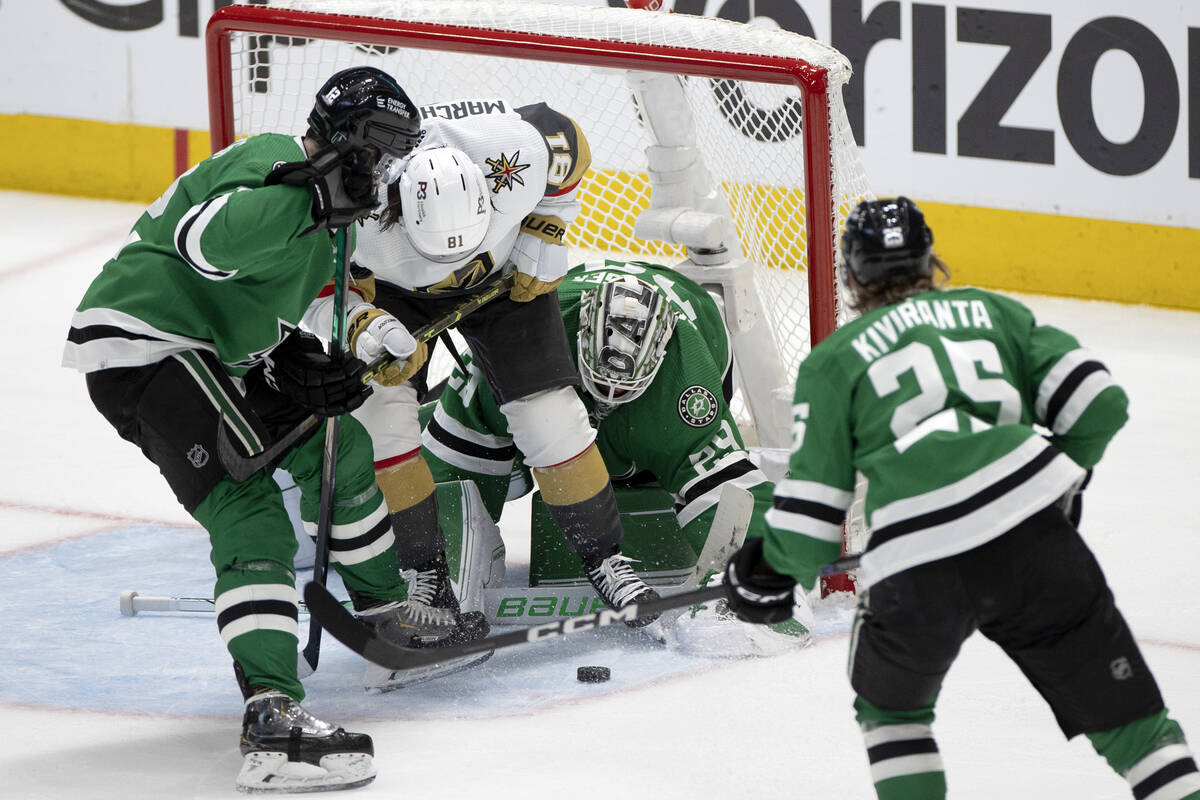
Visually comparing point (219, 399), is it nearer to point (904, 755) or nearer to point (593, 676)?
point (593, 676)

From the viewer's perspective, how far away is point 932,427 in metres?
2.15

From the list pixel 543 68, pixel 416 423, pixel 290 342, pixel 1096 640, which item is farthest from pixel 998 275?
pixel 1096 640

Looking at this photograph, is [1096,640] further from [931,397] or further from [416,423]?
[416,423]

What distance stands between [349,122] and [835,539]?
108 cm

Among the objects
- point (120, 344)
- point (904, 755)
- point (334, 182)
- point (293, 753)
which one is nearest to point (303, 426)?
Result: point (120, 344)

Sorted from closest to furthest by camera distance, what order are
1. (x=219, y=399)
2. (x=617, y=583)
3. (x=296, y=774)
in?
(x=296, y=774) < (x=219, y=399) < (x=617, y=583)

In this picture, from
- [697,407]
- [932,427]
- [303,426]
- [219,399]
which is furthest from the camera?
[697,407]

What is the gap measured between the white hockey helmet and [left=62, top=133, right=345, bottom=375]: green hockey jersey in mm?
197

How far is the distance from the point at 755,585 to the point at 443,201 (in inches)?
41.3

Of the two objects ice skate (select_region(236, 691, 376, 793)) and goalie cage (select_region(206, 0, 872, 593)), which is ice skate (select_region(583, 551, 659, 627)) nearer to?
goalie cage (select_region(206, 0, 872, 593))

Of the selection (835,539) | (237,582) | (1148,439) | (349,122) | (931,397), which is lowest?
(1148,439)

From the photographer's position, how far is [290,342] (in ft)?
10.0

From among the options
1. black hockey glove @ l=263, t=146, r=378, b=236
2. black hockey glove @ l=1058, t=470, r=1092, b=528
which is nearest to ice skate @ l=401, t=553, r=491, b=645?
black hockey glove @ l=263, t=146, r=378, b=236

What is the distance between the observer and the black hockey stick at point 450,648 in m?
2.67
